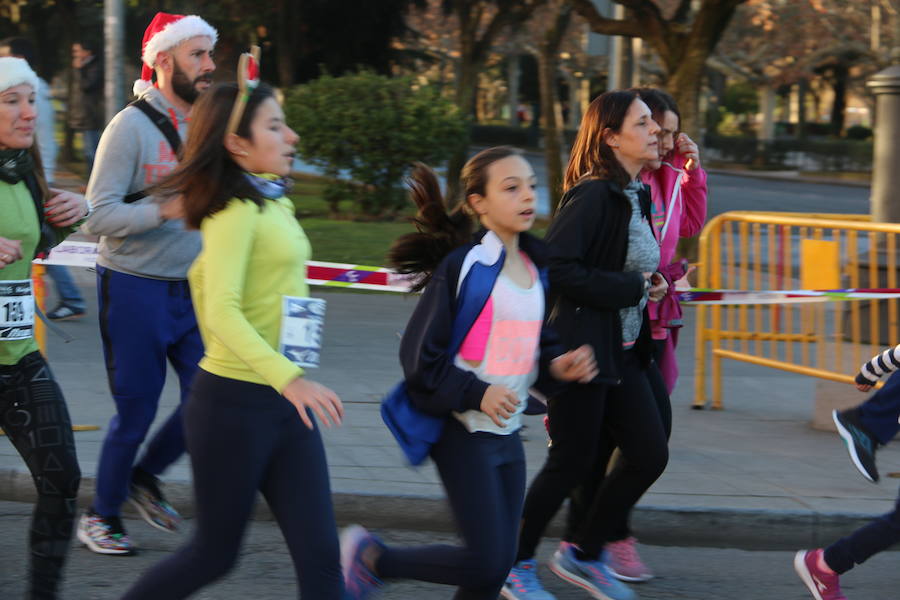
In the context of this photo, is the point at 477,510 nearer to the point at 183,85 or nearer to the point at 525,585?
the point at 525,585

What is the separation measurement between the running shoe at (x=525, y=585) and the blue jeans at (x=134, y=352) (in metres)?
1.33

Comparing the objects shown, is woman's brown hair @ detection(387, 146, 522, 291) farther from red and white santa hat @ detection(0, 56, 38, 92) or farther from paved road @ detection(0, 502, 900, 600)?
paved road @ detection(0, 502, 900, 600)

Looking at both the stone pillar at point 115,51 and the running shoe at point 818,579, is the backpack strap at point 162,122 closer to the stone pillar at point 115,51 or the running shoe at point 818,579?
the running shoe at point 818,579

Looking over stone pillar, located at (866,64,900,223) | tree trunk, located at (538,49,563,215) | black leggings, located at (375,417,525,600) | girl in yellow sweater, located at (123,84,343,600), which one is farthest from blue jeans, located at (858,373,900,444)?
tree trunk, located at (538,49,563,215)

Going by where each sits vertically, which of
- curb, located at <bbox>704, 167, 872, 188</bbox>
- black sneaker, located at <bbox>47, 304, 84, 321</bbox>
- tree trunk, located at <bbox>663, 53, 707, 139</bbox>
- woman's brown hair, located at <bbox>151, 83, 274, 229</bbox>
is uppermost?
tree trunk, located at <bbox>663, 53, 707, 139</bbox>

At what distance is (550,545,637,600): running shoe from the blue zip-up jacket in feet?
3.92

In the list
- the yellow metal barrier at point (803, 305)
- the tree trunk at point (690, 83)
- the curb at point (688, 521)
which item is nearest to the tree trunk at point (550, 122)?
the tree trunk at point (690, 83)

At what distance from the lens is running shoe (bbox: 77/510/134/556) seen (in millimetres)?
4766

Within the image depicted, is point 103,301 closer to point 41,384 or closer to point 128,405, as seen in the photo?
point 128,405

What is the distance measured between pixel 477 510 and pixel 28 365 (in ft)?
4.64

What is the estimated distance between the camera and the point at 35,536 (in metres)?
3.75

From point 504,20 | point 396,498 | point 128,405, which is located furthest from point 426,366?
point 504,20

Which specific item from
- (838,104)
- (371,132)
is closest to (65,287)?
(371,132)

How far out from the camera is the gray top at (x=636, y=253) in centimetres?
439
